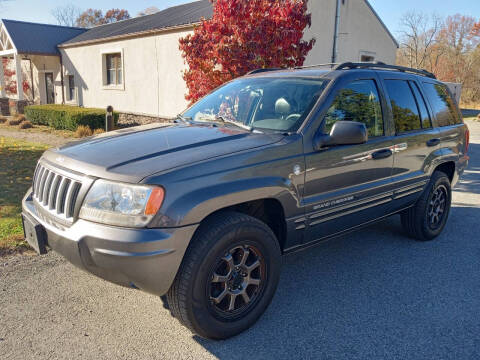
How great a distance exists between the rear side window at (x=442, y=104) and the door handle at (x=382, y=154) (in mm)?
1339

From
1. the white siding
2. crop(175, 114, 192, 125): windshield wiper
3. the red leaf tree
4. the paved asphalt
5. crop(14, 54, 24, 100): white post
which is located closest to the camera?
the paved asphalt

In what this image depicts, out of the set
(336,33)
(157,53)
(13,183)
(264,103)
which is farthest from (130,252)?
(336,33)

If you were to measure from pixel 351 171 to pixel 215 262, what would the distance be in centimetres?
159

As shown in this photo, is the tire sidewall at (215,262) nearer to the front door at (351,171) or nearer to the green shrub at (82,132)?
the front door at (351,171)

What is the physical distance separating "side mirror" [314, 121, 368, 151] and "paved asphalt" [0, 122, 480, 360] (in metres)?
1.37

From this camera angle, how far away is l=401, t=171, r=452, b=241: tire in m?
4.73

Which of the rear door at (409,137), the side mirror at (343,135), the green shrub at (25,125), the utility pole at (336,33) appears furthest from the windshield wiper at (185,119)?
the green shrub at (25,125)

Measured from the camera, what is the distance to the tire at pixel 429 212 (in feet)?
15.5

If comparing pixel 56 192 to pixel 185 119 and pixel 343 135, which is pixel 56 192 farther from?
pixel 343 135

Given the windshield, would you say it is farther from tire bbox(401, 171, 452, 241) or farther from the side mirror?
tire bbox(401, 171, 452, 241)

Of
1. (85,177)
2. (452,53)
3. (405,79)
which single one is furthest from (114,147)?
(452,53)

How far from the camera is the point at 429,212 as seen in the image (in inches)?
192

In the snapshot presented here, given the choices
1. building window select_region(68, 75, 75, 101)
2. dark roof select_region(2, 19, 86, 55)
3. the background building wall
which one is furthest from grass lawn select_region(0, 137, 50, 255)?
dark roof select_region(2, 19, 86, 55)

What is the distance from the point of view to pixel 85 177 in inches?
104
